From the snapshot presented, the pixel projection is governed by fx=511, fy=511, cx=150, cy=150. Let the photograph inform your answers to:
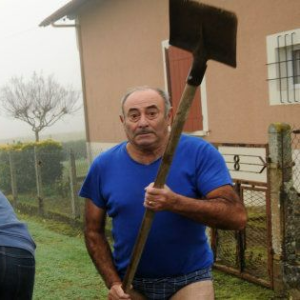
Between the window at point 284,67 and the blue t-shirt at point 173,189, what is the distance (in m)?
5.16

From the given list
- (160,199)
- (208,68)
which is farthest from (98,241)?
(208,68)

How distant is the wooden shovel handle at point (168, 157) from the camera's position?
7.25 feet

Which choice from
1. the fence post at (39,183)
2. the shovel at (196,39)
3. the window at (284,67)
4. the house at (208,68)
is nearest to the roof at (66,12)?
the house at (208,68)

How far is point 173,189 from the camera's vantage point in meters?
2.43

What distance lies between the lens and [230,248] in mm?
5305

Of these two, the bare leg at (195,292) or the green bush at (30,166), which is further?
the green bush at (30,166)

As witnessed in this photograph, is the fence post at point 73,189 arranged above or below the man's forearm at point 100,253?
below

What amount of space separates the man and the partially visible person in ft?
1.40

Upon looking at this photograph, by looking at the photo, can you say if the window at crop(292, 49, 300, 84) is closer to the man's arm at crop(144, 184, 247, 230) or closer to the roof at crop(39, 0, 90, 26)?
the man's arm at crop(144, 184, 247, 230)

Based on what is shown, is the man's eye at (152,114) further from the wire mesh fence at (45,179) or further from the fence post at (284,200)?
the wire mesh fence at (45,179)

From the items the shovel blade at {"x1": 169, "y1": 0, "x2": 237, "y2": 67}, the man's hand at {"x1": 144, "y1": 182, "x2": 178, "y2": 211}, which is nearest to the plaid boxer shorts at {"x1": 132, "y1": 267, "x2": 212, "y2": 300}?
the man's hand at {"x1": 144, "y1": 182, "x2": 178, "y2": 211}

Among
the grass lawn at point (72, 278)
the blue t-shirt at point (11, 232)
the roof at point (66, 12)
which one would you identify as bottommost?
the grass lawn at point (72, 278)

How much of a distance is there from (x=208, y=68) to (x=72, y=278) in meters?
4.85

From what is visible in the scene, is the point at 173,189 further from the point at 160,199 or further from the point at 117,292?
the point at 117,292
